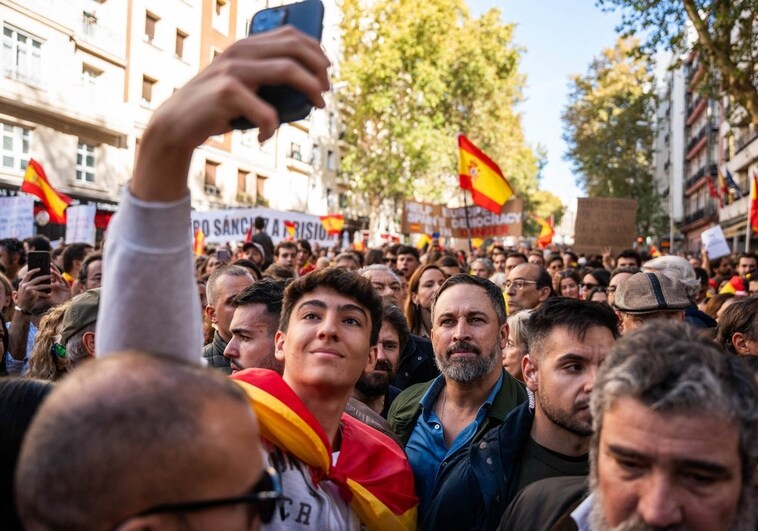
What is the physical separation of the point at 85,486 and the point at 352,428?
191 centimetres

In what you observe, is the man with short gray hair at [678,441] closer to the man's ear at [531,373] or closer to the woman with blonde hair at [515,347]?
the man's ear at [531,373]

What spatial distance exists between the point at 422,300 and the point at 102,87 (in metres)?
20.9

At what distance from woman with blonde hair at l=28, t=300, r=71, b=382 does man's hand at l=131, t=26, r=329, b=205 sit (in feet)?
7.64

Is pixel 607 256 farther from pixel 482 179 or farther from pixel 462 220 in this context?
pixel 482 179

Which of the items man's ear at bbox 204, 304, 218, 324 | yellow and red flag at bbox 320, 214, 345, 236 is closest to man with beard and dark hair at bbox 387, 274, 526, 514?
man's ear at bbox 204, 304, 218, 324

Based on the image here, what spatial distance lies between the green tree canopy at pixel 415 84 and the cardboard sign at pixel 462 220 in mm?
17047

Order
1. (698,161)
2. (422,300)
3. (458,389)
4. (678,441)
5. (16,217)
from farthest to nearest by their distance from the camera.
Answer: (698,161) < (16,217) < (422,300) < (458,389) < (678,441)

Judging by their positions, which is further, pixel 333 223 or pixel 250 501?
pixel 333 223

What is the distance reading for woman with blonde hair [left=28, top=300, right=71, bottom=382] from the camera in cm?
346

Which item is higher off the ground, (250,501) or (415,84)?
(415,84)

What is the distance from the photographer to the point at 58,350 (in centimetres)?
350

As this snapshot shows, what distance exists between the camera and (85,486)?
3.71 ft

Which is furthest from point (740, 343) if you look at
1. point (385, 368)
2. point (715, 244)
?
point (715, 244)

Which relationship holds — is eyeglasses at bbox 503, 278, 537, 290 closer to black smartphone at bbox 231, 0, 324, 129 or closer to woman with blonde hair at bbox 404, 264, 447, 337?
woman with blonde hair at bbox 404, 264, 447, 337
